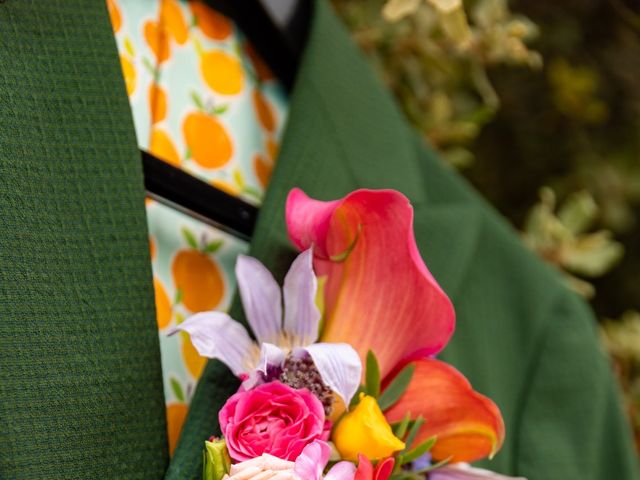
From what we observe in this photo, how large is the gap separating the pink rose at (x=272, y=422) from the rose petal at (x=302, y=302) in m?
0.05

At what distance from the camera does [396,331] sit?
0.53 meters

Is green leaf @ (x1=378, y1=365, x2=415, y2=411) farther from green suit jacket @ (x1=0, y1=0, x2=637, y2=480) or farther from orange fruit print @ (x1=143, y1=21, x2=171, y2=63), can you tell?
orange fruit print @ (x1=143, y1=21, x2=171, y2=63)

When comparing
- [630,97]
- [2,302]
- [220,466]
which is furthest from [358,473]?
[630,97]

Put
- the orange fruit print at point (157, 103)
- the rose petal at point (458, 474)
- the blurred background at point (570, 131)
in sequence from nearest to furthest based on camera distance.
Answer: the rose petal at point (458, 474) → the orange fruit print at point (157, 103) → the blurred background at point (570, 131)

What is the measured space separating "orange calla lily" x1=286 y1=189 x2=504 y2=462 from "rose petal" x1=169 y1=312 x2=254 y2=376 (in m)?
0.05

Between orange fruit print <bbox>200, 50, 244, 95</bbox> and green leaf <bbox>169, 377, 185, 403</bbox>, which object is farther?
orange fruit print <bbox>200, 50, 244, 95</bbox>

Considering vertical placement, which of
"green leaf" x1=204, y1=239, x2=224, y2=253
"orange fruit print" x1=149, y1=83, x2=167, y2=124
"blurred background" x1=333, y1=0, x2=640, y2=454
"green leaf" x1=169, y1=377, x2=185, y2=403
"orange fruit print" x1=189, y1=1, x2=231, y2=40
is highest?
"orange fruit print" x1=189, y1=1, x2=231, y2=40

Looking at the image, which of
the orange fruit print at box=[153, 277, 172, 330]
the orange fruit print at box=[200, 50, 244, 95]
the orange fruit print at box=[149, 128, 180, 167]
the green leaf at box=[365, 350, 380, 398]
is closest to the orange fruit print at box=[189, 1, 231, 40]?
the orange fruit print at box=[200, 50, 244, 95]

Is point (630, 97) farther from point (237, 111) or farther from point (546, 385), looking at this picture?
point (237, 111)

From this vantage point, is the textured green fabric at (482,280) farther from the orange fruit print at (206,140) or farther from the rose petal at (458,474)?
the rose petal at (458,474)

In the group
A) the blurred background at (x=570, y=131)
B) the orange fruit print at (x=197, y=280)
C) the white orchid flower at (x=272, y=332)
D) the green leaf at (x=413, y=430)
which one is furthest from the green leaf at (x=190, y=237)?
the blurred background at (x=570, y=131)

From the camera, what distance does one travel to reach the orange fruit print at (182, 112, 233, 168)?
2.19 feet

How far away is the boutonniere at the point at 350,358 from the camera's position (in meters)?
0.47

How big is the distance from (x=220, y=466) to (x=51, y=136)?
0.22 meters
